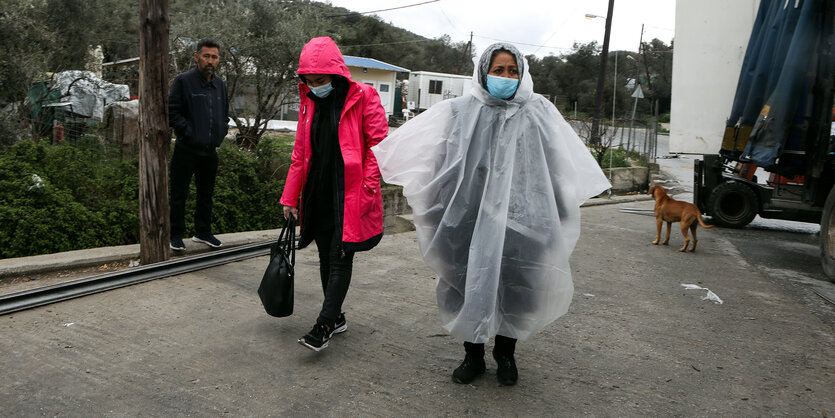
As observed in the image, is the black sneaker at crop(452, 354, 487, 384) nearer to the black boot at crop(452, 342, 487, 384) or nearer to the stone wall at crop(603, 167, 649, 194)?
the black boot at crop(452, 342, 487, 384)

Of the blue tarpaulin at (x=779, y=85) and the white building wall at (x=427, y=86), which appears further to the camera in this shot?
the white building wall at (x=427, y=86)

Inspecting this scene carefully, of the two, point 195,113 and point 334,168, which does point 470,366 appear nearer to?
point 334,168

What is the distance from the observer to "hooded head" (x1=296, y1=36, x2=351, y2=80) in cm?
350

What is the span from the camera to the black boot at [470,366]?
3.32 metres

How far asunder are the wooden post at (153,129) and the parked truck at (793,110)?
609 centimetres

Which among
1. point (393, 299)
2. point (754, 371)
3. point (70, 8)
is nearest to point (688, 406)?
point (754, 371)

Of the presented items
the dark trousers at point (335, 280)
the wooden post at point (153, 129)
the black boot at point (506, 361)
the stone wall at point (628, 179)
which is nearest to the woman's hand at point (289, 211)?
the dark trousers at point (335, 280)

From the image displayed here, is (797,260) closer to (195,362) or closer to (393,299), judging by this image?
(393,299)

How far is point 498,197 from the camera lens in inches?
122

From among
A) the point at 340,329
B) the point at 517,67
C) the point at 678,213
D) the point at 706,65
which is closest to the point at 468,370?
the point at 340,329

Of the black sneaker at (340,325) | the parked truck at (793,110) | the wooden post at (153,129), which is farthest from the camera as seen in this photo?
the parked truck at (793,110)

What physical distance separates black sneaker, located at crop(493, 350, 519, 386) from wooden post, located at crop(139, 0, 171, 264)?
132 inches

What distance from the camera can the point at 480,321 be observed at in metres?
3.10

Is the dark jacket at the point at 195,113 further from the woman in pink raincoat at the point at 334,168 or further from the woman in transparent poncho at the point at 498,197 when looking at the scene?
the woman in transparent poncho at the point at 498,197
